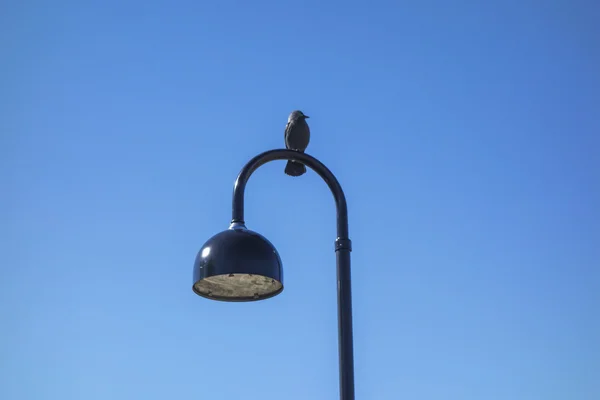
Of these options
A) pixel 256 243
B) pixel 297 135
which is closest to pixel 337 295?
pixel 256 243

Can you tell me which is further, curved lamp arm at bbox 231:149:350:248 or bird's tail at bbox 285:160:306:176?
bird's tail at bbox 285:160:306:176

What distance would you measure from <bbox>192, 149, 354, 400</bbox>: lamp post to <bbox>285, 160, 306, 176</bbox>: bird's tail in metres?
0.09

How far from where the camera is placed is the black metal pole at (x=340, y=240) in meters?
5.25

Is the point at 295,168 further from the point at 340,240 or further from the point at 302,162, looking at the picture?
the point at 340,240

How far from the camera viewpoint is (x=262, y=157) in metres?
5.84

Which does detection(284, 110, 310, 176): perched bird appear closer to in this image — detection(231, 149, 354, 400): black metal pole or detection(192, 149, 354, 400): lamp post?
detection(231, 149, 354, 400): black metal pole

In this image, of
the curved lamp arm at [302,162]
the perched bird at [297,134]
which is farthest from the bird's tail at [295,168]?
the perched bird at [297,134]

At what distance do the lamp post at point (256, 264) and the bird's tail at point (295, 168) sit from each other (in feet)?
0.31

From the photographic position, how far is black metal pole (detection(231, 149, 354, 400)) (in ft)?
17.2

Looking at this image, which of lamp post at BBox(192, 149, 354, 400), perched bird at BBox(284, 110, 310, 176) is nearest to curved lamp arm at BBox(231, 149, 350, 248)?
lamp post at BBox(192, 149, 354, 400)

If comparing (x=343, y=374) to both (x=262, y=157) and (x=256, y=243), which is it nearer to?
(x=256, y=243)

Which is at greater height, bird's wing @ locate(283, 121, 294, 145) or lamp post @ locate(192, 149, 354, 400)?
bird's wing @ locate(283, 121, 294, 145)

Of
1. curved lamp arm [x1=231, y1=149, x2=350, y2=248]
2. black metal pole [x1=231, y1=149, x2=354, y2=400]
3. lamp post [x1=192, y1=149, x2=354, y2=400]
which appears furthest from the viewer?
curved lamp arm [x1=231, y1=149, x2=350, y2=248]

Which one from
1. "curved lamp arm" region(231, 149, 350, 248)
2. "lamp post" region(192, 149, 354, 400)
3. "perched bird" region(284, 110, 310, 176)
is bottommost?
"lamp post" region(192, 149, 354, 400)
